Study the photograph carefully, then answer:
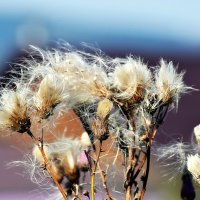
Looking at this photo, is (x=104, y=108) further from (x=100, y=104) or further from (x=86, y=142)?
(x=86, y=142)

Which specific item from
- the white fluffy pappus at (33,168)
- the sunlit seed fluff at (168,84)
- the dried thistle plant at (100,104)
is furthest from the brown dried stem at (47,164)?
the sunlit seed fluff at (168,84)

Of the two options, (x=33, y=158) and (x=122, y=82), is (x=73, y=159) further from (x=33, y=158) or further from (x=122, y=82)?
(x=122, y=82)

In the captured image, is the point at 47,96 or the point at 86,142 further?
the point at 86,142

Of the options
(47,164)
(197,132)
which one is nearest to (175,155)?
(197,132)

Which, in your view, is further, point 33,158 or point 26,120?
point 33,158

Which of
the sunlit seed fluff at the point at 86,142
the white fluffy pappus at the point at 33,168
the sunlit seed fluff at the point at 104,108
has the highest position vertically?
the sunlit seed fluff at the point at 104,108

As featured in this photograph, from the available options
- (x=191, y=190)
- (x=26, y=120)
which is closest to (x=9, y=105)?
(x=26, y=120)

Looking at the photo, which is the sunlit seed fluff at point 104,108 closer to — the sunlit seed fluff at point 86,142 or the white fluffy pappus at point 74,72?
the white fluffy pappus at point 74,72

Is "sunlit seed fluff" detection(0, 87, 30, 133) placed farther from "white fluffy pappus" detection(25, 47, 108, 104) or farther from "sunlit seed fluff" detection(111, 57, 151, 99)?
"sunlit seed fluff" detection(111, 57, 151, 99)
